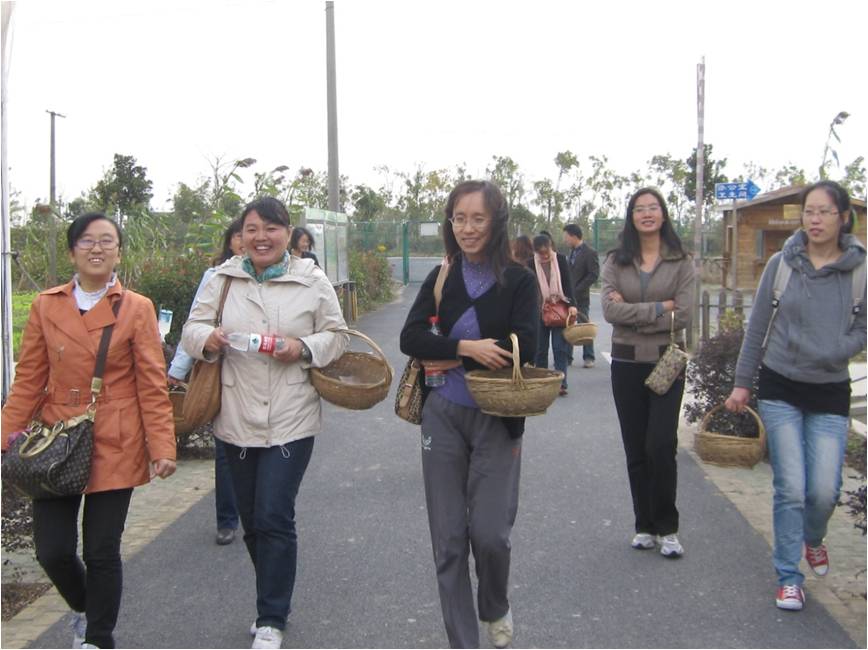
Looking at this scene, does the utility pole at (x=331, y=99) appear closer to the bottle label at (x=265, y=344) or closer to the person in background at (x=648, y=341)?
the person in background at (x=648, y=341)

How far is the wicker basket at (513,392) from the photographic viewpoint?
3736mm

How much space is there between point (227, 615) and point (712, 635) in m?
2.24

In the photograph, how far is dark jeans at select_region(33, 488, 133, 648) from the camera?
3902 millimetres

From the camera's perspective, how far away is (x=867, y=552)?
17.9 ft

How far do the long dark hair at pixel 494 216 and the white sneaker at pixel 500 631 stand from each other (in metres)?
1.43

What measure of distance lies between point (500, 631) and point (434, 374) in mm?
1120

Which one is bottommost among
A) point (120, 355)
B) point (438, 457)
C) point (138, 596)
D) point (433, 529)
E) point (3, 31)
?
point (138, 596)

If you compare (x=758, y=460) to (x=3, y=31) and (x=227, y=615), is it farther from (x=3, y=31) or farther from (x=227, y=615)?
(x=3, y=31)

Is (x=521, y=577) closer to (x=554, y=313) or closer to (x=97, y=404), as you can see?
(x=97, y=404)

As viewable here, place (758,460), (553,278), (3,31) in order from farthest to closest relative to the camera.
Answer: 1. (553,278)
2. (758,460)
3. (3,31)

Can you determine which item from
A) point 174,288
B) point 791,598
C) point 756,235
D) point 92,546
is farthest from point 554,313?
point 756,235

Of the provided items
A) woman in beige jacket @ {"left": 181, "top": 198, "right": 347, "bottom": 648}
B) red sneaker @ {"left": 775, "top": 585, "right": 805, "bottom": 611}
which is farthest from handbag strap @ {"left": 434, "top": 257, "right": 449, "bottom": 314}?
red sneaker @ {"left": 775, "top": 585, "right": 805, "bottom": 611}

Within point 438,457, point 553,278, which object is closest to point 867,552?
point 438,457

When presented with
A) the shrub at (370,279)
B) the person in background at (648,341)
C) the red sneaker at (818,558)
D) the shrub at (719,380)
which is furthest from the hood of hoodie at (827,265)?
the shrub at (370,279)
